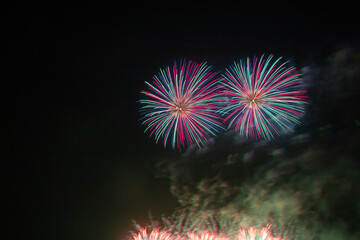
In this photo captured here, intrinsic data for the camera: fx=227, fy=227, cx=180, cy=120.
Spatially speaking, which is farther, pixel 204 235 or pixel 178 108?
pixel 204 235

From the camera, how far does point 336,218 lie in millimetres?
12688

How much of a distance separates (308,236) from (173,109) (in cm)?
1025

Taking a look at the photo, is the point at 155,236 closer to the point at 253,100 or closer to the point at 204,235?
the point at 204,235

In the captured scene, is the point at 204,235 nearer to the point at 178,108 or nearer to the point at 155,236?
the point at 155,236

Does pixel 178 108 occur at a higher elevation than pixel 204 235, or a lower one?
higher

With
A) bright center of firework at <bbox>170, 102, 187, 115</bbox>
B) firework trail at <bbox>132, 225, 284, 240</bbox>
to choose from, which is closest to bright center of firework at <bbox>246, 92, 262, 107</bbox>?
bright center of firework at <bbox>170, 102, 187, 115</bbox>

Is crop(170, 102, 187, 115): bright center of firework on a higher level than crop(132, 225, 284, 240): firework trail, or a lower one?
higher

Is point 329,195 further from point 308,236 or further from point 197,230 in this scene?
point 197,230

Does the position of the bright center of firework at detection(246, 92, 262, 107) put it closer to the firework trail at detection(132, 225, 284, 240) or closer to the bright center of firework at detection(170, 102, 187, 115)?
the bright center of firework at detection(170, 102, 187, 115)

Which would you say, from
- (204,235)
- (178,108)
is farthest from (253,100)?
(204,235)

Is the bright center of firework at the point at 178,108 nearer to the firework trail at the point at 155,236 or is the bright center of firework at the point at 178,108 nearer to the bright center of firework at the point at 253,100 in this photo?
the bright center of firework at the point at 253,100

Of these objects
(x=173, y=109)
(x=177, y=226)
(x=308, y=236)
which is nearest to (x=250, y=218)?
(x=308, y=236)

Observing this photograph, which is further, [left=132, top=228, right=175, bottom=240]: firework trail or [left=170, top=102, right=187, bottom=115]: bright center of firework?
[left=132, top=228, right=175, bottom=240]: firework trail

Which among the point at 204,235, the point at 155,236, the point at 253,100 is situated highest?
the point at 253,100
